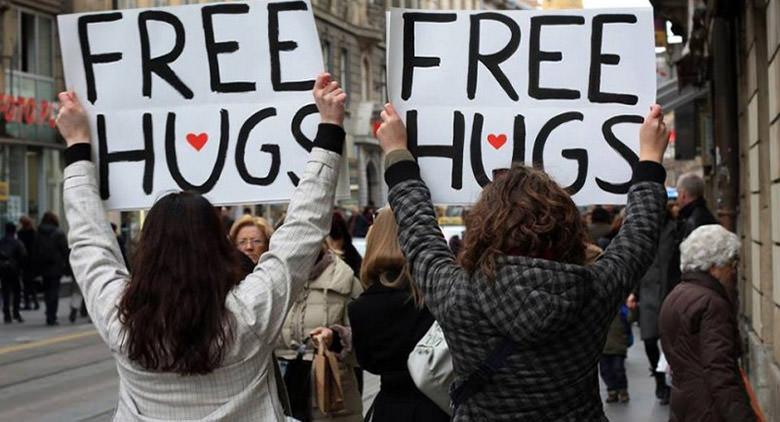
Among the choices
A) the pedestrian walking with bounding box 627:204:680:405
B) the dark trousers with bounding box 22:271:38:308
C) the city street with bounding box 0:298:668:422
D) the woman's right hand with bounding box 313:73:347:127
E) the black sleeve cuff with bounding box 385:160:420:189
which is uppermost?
the woman's right hand with bounding box 313:73:347:127

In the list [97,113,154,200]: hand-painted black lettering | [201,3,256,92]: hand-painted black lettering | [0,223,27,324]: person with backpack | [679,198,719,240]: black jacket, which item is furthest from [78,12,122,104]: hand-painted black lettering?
[0,223,27,324]: person with backpack

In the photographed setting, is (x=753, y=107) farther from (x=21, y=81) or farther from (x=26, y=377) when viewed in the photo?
(x=21, y=81)

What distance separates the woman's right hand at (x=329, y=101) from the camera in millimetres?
3893

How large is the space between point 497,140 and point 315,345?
210 cm

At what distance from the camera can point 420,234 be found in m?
3.52

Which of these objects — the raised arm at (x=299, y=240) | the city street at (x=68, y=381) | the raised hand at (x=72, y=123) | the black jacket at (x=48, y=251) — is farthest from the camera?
the black jacket at (x=48, y=251)

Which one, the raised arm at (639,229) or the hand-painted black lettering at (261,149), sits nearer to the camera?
the raised arm at (639,229)

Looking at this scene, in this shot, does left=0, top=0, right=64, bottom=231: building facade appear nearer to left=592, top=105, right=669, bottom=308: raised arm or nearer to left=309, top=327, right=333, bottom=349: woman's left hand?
left=309, top=327, right=333, bottom=349: woman's left hand

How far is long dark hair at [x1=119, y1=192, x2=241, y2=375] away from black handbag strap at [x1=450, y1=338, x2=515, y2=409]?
1.97 ft

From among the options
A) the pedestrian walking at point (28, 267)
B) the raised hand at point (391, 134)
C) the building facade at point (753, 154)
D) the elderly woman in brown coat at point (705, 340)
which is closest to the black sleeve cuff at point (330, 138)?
the raised hand at point (391, 134)

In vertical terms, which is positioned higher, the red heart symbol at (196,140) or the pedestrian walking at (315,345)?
the red heart symbol at (196,140)

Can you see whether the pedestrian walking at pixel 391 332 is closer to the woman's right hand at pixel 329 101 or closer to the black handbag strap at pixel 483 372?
the woman's right hand at pixel 329 101

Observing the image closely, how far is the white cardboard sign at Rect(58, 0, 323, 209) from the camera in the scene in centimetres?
433

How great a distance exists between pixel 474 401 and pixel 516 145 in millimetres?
1264
